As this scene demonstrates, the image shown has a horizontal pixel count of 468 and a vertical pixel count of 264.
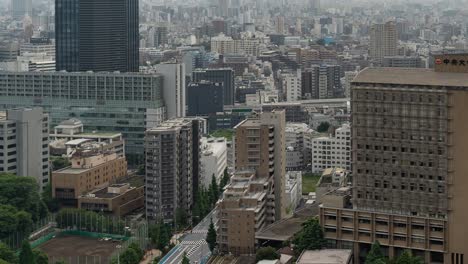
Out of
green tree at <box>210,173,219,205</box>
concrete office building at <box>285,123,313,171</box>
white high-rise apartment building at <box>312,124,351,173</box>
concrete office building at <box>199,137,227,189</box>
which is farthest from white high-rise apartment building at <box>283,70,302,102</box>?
green tree at <box>210,173,219,205</box>

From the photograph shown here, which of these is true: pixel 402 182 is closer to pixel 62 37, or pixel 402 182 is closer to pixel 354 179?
pixel 354 179

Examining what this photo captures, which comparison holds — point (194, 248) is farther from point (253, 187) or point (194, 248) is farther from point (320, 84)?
point (320, 84)

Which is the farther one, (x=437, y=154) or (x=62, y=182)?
(x=62, y=182)

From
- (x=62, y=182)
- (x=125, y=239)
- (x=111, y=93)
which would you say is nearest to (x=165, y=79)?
(x=111, y=93)

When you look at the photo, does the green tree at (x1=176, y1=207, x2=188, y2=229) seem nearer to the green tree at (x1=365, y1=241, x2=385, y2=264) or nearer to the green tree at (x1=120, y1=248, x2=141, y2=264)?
the green tree at (x1=120, y1=248, x2=141, y2=264)

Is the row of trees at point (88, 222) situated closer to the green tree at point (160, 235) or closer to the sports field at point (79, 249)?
the sports field at point (79, 249)

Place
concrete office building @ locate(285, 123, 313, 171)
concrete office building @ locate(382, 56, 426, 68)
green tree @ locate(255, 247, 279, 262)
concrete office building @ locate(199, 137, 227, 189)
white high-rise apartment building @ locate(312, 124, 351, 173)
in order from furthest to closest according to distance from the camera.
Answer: concrete office building @ locate(382, 56, 426, 68)
concrete office building @ locate(285, 123, 313, 171)
white high-rise apartment building @ locate(312, 124, 351, 173)
concrete office building @ locate(199, 137, 227, 189)
green tree @ locate(255, 247, 279, 262)
